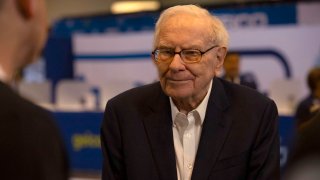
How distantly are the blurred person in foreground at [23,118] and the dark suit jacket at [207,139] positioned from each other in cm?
102

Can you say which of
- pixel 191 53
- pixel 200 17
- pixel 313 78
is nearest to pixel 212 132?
pixel 191 53

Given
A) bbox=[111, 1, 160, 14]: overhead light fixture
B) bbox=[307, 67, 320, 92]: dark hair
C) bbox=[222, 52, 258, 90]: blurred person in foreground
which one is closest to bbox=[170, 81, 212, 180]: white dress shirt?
bbox=[222, 52, 258, 90]: blurred person in foreground

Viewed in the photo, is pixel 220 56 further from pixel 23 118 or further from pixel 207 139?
pixel 23 118

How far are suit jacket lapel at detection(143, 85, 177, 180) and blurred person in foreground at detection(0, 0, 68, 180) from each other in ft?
3.33

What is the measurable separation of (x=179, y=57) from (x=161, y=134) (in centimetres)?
28

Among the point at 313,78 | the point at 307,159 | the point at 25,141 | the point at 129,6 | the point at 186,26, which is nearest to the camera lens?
the point at 307,159

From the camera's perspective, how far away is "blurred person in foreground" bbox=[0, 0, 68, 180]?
36.4 inches

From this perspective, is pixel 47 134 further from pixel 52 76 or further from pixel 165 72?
pixel 52 76

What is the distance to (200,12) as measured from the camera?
2.04m

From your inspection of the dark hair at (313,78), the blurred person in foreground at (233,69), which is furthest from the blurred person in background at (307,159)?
the dark hair at (313,78)

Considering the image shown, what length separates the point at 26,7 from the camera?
1.02m

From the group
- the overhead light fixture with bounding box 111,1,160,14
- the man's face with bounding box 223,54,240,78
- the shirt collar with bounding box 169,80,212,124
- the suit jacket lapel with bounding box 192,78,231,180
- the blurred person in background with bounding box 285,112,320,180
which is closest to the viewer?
the blurred person in background with bounding box 285,112,320,180

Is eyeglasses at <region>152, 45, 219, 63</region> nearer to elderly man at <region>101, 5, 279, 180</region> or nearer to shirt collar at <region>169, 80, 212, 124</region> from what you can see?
elderly man at <region>101, 5, 279, 180</region>

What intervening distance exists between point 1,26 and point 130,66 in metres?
5.59
